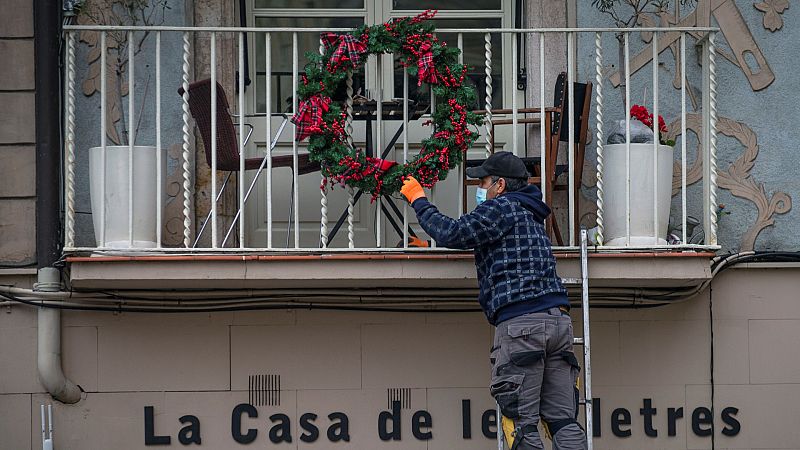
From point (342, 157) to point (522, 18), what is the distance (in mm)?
1943

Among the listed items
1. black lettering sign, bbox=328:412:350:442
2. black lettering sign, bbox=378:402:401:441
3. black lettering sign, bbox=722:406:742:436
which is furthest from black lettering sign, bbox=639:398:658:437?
black lettering sign, bbox=328:412:350:442

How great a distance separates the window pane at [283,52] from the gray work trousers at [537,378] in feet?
8.19

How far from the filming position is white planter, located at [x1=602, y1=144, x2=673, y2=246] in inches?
262

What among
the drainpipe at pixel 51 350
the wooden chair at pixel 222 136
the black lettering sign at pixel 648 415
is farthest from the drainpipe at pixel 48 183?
the black lettering sign at pixel 648 415

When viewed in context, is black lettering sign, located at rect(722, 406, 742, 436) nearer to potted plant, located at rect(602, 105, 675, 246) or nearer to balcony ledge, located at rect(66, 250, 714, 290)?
balcony ledge, located at rect(66, 250, 714, 290)

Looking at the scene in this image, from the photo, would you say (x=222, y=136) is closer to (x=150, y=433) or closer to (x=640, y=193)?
(x=150, y=433)

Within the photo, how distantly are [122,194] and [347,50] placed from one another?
1.43 metres

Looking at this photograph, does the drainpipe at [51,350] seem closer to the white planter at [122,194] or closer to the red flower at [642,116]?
the white planter at [122,194]

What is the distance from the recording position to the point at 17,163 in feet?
23.1

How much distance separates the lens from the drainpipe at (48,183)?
6914mm

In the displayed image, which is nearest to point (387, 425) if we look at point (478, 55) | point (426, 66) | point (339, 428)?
point (339, 428)

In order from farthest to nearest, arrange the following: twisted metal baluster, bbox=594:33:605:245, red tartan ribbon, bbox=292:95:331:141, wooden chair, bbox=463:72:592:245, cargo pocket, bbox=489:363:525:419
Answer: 1. wooden chair, bbox=463:72:592:245
2. twisted metal baluster, bbox=594:33:605:245
3. red tartan ribbon, bbox=292:95:331:141
4. cargo pocket, bbox=489:363:525:419

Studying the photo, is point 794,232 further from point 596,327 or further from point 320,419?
point 320,419

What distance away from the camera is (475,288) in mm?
6965
